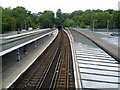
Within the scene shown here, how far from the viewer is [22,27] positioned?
228 feet

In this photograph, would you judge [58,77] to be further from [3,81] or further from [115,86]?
[115,86]

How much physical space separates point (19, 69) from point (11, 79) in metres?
3.03

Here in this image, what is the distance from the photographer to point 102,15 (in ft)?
268

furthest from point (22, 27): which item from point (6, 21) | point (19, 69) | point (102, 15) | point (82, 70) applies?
point (82, 70)

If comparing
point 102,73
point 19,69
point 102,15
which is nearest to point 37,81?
point 19,69

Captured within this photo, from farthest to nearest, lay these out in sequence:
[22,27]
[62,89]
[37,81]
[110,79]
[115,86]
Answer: [22,27]
[37,81]
[62,89]
[110,79]
[115,86]

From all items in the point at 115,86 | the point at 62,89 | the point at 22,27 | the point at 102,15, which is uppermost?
the point at 102,15

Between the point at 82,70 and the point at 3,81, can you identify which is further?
the point at 3,81

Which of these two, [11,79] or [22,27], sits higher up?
[22,27]

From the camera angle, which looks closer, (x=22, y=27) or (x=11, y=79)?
(x=11, y=79)

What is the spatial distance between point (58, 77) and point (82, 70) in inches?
215

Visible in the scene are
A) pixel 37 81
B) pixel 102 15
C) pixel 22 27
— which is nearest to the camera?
pixel 37 81

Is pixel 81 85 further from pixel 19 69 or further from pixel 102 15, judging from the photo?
pixel 102 15

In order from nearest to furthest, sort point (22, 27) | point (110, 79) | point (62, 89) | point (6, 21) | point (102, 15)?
point (110, 79) < point (62, 89) < point (6, 21) < point (22, 27) < point (102, 15)
